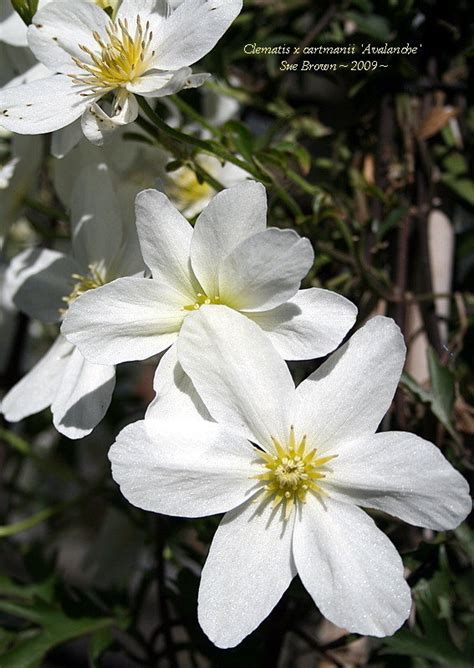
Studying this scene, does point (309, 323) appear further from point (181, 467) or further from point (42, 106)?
point (42, 106)

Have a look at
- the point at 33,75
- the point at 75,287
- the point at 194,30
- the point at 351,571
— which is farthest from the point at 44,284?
the point at 351,571

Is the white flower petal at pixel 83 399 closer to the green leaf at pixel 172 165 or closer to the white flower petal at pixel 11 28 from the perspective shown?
the green leaf at pixel 172 165

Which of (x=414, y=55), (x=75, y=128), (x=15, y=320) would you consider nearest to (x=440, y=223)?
(x=414, y=55)

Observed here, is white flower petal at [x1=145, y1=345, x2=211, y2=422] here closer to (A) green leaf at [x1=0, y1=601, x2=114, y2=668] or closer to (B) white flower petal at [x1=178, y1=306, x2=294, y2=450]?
Answer: (B) white flower petal at [x1=178, y1=306, x2=294, y2=450]

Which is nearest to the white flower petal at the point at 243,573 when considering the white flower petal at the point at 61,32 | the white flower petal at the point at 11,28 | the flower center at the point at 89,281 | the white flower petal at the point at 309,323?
the white flower petal at the point at 309,323

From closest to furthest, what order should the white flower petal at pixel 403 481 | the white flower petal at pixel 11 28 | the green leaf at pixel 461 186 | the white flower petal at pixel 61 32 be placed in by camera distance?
1. the white flower petal at pixel 403 481
2. the white flower petal at pixel 61 32
3. the white flower petal at pixel 11 28
4. the green leaf at pixel 461 186
